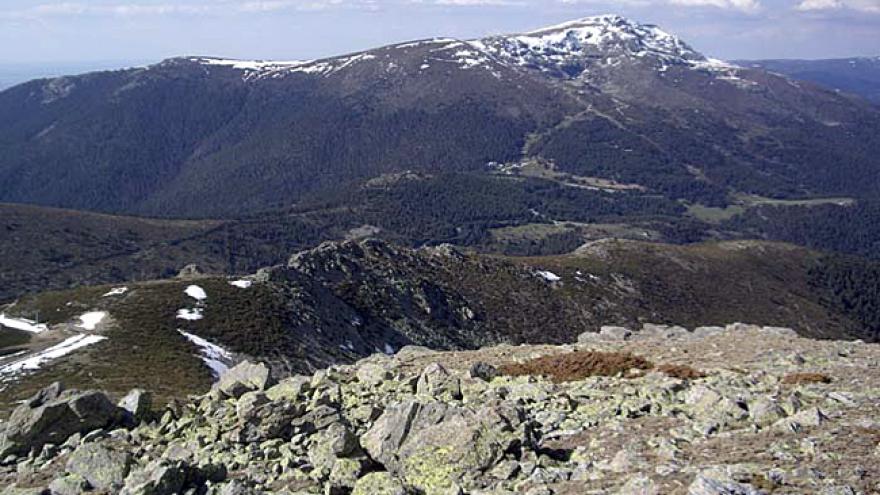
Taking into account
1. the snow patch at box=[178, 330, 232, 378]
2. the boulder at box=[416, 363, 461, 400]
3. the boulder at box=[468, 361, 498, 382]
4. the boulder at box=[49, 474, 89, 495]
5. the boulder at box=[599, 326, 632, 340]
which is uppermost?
the boulder at box=[49, 474, 89, 495]

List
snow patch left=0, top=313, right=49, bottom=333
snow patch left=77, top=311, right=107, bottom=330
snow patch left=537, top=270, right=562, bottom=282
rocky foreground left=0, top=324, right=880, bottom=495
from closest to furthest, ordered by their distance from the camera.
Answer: rocky foreground left=0, top=324, right=880, bottom=495 → snow patch left=77, top=311, right=107, bottom=330 → snow patch left=0, top=313, right=49, bottom=333 → snow patch left=537, top=270, right=562, bottom=282

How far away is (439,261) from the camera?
419ft

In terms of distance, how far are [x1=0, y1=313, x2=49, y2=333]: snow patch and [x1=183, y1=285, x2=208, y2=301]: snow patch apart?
15.0 metres

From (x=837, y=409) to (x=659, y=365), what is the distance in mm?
8776

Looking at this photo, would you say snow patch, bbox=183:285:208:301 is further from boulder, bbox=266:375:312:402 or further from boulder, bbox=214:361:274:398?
Answer: boulder, bbox=266:375:312:402

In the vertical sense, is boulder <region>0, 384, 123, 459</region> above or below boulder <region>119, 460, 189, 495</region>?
below

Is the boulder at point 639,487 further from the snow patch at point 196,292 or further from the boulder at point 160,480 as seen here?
the snow patch at point 196,292

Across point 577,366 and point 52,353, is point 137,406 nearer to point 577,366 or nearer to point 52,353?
point 577,366

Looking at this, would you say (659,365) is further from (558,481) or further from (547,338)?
(547,338)

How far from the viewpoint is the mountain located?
59.1 meters

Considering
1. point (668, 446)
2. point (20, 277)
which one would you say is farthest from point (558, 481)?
point (20, 277)

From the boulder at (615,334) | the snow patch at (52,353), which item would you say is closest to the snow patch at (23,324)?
the snow patch at (52,353)

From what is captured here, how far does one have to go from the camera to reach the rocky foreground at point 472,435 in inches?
611

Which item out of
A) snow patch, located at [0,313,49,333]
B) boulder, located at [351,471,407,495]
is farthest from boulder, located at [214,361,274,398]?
snow patch, located at [0,313,49,333]
